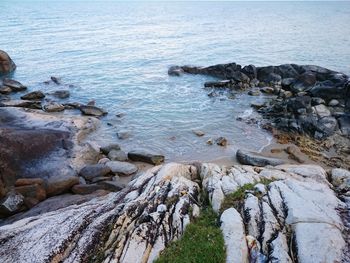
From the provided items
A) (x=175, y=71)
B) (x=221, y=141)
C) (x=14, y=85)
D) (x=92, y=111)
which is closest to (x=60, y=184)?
(x=221, y=141)

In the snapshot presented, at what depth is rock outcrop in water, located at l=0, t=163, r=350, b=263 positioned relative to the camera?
27.7 feet

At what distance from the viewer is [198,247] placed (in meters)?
8.54

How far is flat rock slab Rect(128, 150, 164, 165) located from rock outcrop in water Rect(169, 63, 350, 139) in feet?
32.4

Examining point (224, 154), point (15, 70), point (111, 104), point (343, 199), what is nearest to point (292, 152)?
point (224, 154)

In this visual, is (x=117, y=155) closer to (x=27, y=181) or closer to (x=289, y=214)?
(x=27, y=181)

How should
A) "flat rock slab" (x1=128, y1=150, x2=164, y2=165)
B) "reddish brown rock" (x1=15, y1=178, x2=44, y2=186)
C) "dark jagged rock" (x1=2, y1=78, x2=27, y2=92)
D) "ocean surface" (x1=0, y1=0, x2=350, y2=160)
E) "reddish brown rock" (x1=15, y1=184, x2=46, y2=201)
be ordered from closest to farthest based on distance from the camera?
"reddish brown rock" (x1=15, y1=184, x2=46, y2=201) < "reddish brown rock" (x1=15, y1=178, x2=44, y2=186) < "flat rock slab" (x1=128, y1=150, x2=164, y2=165) < "ocean surface" (x1=0, y1=0, x2=350, y2=160) < "dark jagged rock" (x1=2, y1=78, x2=27, y2=92)

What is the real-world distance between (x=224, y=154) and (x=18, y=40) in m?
56.1

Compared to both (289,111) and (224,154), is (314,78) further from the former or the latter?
(224,154)

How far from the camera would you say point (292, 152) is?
802 inches

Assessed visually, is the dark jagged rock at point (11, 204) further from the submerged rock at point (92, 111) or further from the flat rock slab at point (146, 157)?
the submerged rock at point (92, 111)

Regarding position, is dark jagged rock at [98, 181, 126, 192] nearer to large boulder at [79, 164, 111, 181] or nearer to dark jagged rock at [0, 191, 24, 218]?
large boulder at [79, 164, 111, 181]

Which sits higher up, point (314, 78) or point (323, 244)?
point (323, 244)

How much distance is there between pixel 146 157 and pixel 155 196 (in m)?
8.71

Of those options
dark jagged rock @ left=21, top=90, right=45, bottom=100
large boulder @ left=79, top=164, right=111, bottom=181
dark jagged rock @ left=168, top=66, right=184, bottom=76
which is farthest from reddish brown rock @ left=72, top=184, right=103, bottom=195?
dark jagged rock @ left=168, top=66, right=184, bottom=76
